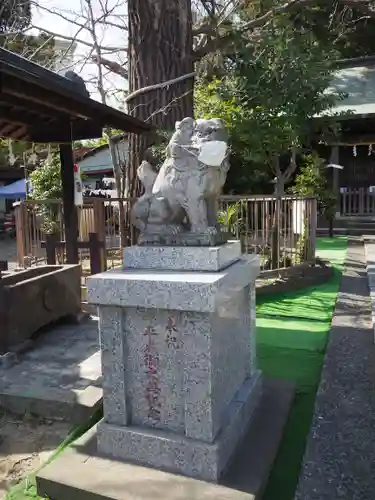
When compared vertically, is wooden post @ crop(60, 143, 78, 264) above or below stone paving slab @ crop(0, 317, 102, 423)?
above

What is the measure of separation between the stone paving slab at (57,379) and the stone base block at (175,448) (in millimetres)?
750

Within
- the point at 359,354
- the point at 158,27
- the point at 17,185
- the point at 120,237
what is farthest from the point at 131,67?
the point at 17,185

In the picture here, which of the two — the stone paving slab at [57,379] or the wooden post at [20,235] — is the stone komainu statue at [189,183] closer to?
the stone paving slab at [57,379]

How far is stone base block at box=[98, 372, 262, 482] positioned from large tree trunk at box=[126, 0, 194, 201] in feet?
18.0

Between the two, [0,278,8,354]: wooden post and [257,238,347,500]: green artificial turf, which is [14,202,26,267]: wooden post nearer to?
[0,278,8,354]: wooden post

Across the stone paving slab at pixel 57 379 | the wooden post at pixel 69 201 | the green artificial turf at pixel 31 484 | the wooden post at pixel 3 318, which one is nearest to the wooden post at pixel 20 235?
the wooden post at pixel 69 201

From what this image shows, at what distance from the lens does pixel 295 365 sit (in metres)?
4.36

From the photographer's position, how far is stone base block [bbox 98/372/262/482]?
2409 millimetres

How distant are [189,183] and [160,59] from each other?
5193 mm

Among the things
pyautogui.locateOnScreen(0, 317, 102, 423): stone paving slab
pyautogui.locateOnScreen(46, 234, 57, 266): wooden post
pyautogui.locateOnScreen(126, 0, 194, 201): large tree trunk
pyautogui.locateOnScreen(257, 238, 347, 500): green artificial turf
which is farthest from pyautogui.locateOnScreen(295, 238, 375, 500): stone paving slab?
pyautogui.locateOnScreen(126, 0, 194, 201): large tree trunk

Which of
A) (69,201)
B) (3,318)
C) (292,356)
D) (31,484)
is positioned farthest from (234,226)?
(31,484)

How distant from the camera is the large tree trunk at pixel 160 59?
710cm

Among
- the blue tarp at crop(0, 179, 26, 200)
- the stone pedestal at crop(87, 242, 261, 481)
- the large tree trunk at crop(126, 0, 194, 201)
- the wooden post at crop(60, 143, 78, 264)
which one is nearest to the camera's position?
the stone pedestal at crop(87, 242, 261, 481)

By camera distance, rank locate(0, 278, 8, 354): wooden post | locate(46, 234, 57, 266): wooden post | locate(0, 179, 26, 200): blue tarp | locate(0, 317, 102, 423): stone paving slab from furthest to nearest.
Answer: locate(0, 179, 26, 200): blue tarp
locate(46, 234, 57, 266): wooden post
locate(0, 278, 8, 354): wooden post
locate(0, 317, 102, 423): stone paving slab
